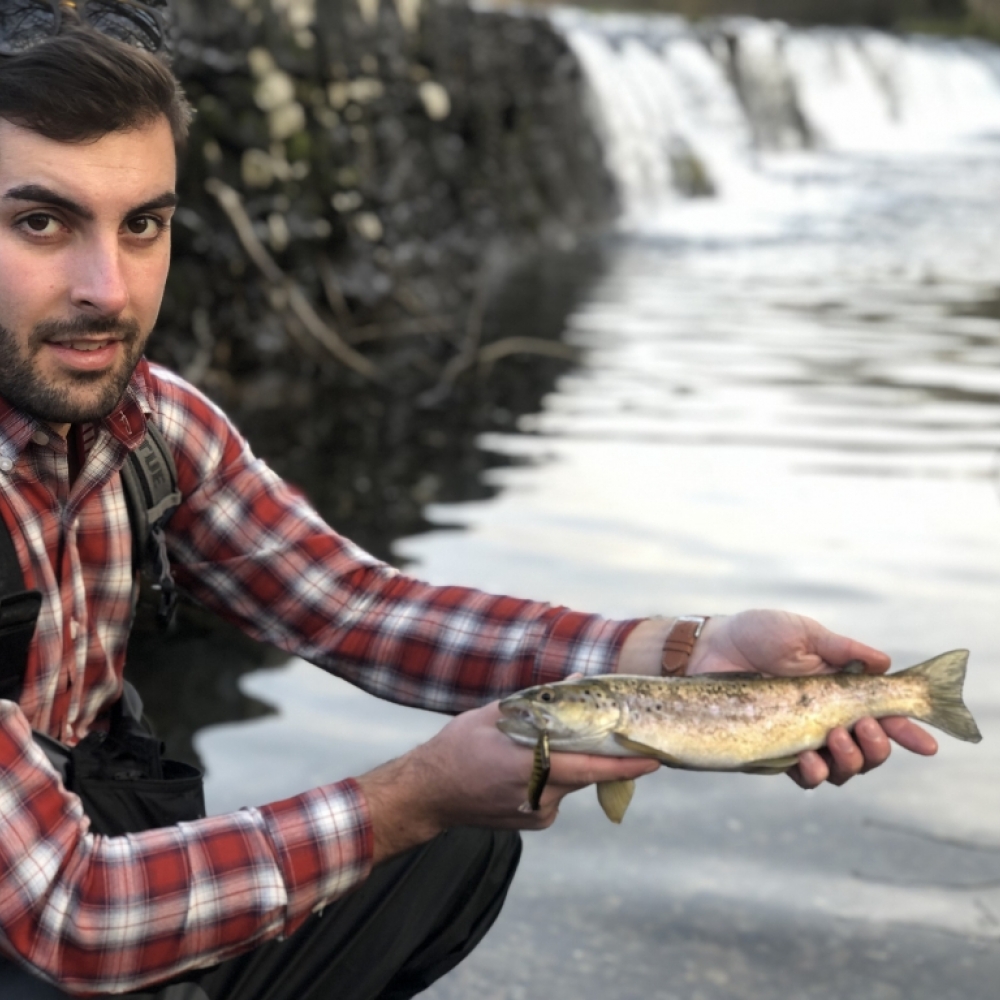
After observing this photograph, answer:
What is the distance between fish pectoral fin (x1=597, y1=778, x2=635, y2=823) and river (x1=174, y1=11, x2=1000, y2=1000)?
1.24 metres

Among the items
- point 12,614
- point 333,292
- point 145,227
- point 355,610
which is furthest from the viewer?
point 333,292

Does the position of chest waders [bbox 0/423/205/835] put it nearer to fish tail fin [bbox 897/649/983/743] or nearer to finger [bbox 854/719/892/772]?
finger [bbox 854/719/892/772]

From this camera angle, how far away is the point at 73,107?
2535mm

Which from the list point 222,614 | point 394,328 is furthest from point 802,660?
point 394,328

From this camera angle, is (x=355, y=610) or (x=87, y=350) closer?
(x=87, y=350)

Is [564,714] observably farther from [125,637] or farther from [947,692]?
[125,637]

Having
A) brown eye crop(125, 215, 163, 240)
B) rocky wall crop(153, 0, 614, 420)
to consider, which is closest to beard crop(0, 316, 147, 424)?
brown eye crop(125, 215, 163, 240)

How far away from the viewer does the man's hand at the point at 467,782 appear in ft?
8.30

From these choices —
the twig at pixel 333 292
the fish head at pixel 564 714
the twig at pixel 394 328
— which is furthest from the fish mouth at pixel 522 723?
the twig at pixel 333 292

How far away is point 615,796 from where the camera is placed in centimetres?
266

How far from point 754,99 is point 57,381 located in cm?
2288

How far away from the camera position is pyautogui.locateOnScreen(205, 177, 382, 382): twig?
9.44 m

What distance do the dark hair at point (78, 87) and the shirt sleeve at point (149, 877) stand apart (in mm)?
843

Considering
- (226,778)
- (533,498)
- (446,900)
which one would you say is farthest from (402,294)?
(446,900)
